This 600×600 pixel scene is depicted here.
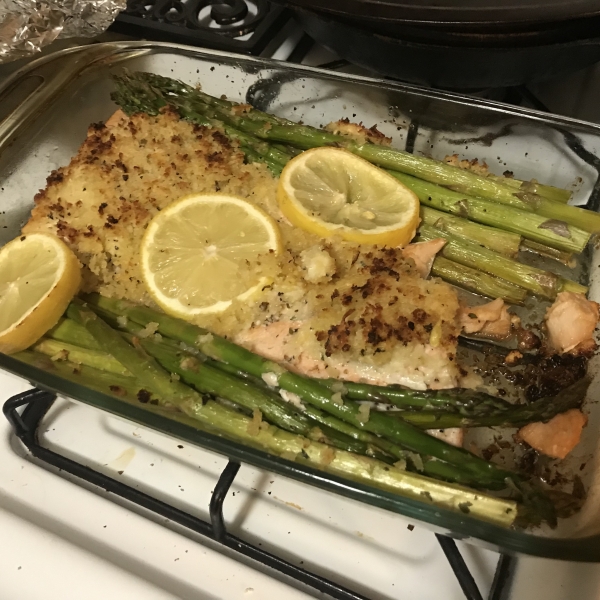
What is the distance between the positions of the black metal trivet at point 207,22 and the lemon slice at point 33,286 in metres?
0.97

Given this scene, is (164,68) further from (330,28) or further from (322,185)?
(322,185)

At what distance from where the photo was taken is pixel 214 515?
113 cm

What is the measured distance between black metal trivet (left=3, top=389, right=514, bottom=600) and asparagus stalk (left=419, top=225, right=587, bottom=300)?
70 centimetres

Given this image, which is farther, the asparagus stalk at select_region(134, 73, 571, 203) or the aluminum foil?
the aluminum foil

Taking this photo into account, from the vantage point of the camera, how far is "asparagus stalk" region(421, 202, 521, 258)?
1.54 meters

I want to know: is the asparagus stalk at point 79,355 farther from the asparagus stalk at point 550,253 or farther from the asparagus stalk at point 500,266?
the asparagus stalk at point 550,253

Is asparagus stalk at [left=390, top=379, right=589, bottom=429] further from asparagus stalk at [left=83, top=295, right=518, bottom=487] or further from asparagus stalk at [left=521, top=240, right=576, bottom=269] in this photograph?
asparagus stalk at [left=521, top=240, right=576, bottom=269]

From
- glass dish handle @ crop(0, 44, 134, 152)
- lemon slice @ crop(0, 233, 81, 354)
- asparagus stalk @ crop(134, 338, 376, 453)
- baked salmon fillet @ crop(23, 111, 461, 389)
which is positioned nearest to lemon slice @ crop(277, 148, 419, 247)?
baked salmon fillet @ crop(23, 111, 461, 389)

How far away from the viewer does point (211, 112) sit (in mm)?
1756

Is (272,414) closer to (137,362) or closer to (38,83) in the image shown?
(137,362)

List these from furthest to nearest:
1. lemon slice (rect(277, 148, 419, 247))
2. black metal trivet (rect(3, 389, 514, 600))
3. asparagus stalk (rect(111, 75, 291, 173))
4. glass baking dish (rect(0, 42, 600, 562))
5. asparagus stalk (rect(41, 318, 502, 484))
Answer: asparagus stalk (rect(111, 75, 291, 173)) < glass baking dish (rect(0, 42, 600, 562)) < lemon slice (rect(277, 148, 419, 247)) < asparagus stalk (rect(41, 318, 502, 484)) < black metal trivet (rect(3, 389, 514, 600))

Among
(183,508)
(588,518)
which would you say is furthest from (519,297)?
(183,508)

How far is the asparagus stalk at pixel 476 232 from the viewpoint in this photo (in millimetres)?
1541

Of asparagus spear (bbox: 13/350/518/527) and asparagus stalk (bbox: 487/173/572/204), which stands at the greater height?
asparagus stalk (bbox: 487/173/572/204)
